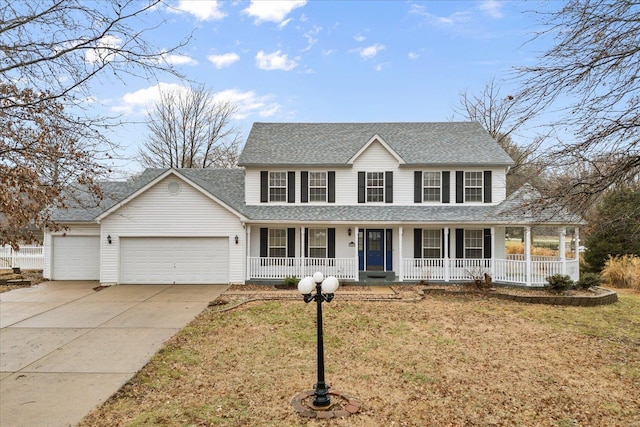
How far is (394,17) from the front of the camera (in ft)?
28.7

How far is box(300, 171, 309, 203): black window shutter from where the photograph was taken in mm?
16656

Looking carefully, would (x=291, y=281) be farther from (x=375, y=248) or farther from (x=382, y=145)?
(x=382, y=145)

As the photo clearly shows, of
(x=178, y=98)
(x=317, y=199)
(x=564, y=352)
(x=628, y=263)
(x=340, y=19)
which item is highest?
(x=178, y=98)

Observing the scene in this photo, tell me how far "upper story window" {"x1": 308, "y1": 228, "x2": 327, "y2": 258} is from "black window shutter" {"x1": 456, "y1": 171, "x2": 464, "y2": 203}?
622 cm

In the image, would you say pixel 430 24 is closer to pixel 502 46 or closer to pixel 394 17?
pixel 394 17

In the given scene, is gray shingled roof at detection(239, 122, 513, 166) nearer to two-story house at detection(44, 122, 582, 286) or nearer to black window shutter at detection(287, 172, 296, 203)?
two-story house at detection(44, 122, 582, 286)

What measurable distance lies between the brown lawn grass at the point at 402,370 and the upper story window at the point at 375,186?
20.8 feet

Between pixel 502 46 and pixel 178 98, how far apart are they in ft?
91.3

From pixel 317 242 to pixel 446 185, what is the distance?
642cm

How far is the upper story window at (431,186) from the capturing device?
1652 centimetres

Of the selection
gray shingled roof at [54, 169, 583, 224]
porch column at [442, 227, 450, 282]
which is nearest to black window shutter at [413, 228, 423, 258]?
gray shingled roof at [54, 169, 583, 224]

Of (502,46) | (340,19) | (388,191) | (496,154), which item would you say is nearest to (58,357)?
(502,46)

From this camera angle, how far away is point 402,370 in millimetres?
7078

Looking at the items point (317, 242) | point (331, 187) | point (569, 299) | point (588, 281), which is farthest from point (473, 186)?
point (317, 242)
